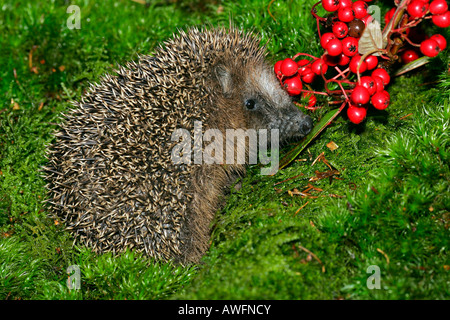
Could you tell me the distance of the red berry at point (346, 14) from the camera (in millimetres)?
4180

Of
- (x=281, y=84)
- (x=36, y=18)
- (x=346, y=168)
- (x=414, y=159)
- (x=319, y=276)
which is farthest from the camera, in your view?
(x=36, y=18)

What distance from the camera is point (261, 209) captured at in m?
4.36

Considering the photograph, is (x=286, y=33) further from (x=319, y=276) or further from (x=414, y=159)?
(x=319, y=276)

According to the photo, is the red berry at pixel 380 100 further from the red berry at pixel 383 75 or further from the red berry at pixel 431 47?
the red berry at pixel 431 47

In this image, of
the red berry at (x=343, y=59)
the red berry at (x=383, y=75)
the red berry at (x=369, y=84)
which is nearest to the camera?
the red berry at (x=369, y=84)

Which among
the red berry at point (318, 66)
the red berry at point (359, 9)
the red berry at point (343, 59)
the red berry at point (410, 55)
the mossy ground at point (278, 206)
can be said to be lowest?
the mossy ground at point (278, 206)

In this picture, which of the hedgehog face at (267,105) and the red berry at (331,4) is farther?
the hedgehog face at (267,105)

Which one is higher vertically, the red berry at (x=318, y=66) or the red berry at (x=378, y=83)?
the red berry at (x=318, y=66)

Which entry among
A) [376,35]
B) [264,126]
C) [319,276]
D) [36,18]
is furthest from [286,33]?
[36,18]

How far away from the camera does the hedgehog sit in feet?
13.9

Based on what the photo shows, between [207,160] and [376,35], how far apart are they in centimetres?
222

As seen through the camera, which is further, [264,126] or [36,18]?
[36,18]

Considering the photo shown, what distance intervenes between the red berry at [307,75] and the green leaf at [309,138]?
47cm

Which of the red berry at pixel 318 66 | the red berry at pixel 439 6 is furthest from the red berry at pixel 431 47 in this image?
the red berry at pixel 318 66
